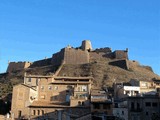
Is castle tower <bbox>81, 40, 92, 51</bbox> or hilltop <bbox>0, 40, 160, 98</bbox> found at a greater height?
castle tower <bbox>81, 40, 92, 51</bbox>

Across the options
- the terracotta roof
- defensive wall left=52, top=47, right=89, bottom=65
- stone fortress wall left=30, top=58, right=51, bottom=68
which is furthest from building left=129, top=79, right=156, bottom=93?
stone fortress wall left=30, top=58, right=51, bottom=68

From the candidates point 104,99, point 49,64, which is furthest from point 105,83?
point 49,64

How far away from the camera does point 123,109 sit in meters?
52.5

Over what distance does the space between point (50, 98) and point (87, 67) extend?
26095 mm

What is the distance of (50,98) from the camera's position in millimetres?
65688

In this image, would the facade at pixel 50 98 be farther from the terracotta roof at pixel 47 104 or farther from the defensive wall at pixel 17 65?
the defensive wall at pixel 17 65

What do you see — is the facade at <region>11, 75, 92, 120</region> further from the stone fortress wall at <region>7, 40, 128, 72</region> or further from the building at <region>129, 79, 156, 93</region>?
the stone fortress wall at <region>7, 40, 128, 72</region>

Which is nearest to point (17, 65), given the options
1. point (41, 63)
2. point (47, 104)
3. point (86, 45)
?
point (41, 63)

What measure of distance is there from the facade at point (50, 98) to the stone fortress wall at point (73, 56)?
2664cm

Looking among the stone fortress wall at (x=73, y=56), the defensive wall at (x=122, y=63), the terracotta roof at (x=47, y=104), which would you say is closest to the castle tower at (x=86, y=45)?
the stone fortress wall at (x=73, y=56)

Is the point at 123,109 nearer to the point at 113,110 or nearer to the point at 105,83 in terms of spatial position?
the point at 113,110

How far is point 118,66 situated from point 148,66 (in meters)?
16.0

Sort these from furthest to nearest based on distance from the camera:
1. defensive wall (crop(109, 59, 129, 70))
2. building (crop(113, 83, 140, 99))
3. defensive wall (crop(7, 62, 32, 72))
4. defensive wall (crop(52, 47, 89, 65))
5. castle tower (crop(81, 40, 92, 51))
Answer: castle tower (crop(81, 40, 92, 51)) < defensive wall (crop(7, 62, 32, 72)) < defensive wall (crop(52, 47, 89, 65)) < defensive wall (crop(109, 59, 129, 70)) < building (crop(113, 83, 140, 99))

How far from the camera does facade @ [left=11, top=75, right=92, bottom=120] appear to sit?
Answer: 57.6 m
